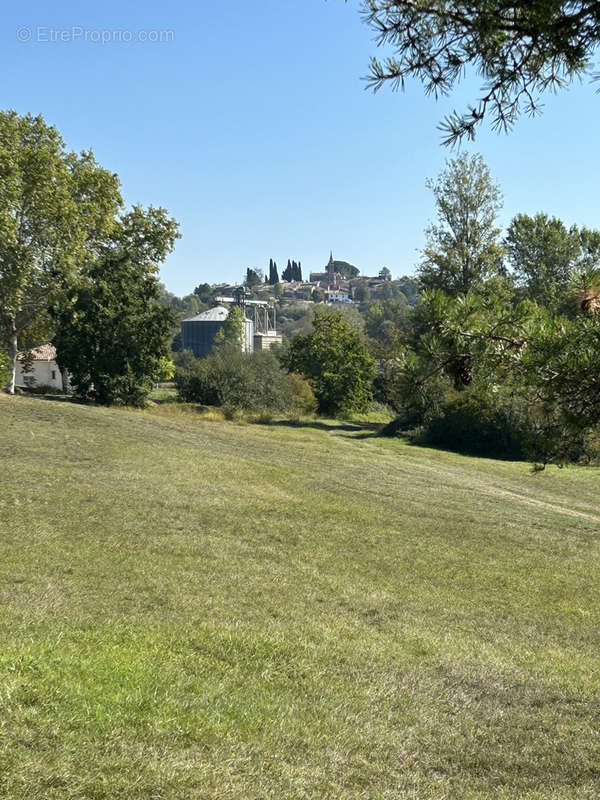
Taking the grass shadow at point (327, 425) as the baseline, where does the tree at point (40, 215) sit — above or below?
above

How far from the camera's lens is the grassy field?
454 cm

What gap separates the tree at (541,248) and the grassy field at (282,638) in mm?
40013

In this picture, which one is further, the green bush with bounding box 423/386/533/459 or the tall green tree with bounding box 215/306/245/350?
the tall green tree with bounding box 215/306/245/350

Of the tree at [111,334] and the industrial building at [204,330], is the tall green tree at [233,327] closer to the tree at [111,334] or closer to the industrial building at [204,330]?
the industrial building at [204,330]

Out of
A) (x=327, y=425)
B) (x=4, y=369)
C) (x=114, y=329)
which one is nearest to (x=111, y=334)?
(x=114, y=329)

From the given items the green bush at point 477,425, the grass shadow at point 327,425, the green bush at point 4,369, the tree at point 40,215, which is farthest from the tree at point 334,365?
the green bush at point 4,369

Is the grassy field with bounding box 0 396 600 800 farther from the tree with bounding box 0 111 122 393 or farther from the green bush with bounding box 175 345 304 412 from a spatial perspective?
the green bush with bounding box 175 345 304 412

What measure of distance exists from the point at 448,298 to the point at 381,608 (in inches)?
221

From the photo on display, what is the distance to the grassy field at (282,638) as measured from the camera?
4.54 m

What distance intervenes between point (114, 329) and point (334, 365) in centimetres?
1602

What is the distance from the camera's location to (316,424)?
40344 millimetres

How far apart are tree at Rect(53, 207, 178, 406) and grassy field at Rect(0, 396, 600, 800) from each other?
16.8 meters

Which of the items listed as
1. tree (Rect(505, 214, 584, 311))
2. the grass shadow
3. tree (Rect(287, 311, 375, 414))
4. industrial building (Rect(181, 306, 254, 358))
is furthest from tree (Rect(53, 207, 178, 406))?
industrial building (Rect(181, 306, 254, 358))

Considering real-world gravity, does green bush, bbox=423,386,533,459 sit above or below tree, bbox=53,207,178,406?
below
